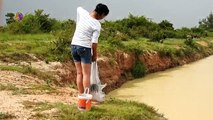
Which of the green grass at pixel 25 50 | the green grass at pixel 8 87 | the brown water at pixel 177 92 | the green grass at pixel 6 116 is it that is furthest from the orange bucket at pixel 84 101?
the green grass at pixel 25 50

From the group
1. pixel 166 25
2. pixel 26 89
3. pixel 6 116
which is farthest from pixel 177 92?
pixel 166 25

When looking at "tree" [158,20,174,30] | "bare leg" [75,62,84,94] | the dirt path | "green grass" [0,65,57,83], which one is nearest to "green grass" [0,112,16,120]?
the dirt path

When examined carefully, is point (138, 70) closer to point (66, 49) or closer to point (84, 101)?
point (66, 49)

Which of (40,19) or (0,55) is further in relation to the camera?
(40,19)

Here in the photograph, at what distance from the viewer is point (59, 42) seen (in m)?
14.5

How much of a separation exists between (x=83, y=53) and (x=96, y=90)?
0.81 meters

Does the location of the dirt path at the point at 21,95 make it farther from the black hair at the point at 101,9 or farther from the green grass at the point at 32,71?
the black hair at the point at 101,9

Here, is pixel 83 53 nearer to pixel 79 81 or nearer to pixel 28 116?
pixel 79 81

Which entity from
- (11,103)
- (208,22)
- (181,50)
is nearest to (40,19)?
(181,50)

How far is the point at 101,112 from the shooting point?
257 inches

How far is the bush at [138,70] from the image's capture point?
19062mm

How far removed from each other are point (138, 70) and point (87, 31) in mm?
13137

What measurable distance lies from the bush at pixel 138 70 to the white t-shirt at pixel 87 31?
41.6 ft

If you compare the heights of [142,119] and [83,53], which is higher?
[83,53]
